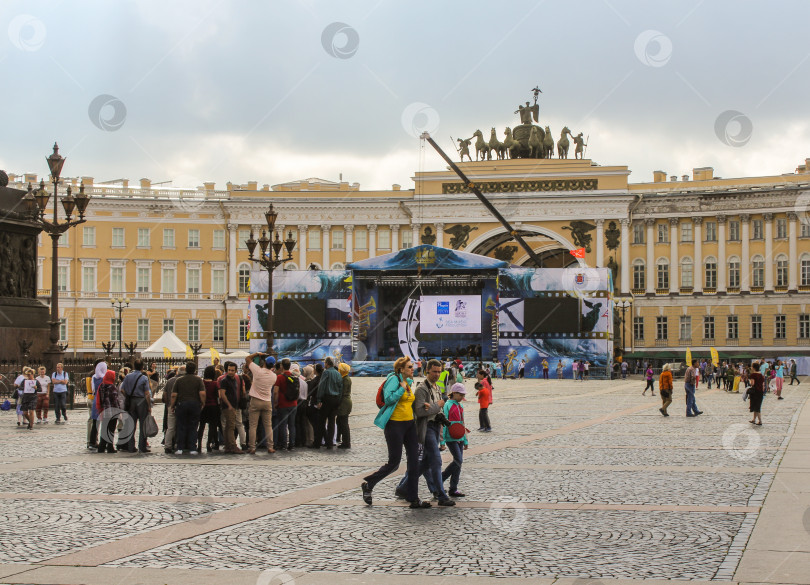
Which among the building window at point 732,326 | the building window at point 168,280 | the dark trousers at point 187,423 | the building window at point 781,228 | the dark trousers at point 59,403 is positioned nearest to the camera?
the dark trousers at point 187,423

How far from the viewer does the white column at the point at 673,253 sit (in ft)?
257

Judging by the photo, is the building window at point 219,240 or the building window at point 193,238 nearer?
the building window at point 193,238

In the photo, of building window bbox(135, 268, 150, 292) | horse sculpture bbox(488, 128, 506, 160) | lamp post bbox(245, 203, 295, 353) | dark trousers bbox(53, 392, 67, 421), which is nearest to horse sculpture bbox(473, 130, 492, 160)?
horse sculpture bbox(488, 128, 506, 160)

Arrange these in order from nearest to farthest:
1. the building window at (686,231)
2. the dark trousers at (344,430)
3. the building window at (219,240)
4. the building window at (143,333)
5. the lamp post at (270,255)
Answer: the dark trousers at (344,430) < the lamp post at (270,255) < the building window at (686,231) < the building window at (143,333) < the building window at (219,240)

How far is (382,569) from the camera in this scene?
798 centimetres

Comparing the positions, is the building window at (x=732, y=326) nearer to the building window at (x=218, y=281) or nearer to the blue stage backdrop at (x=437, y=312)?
the blue stage backdrop at (x=437, y=312)

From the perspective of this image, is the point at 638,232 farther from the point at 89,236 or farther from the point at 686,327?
the point at 89,236

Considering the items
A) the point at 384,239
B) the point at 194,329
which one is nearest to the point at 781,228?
the point at 384,239

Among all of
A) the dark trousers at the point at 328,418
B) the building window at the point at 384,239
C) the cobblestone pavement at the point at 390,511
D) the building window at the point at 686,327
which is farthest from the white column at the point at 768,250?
the dark trousers at the point at 328,418

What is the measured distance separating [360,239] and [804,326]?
33800mm

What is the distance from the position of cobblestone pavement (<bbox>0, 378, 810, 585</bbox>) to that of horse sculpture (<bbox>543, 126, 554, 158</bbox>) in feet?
213

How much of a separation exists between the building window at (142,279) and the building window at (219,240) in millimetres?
5644

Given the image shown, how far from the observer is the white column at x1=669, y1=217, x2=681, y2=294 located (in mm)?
78375

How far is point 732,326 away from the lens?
76.6 metres
